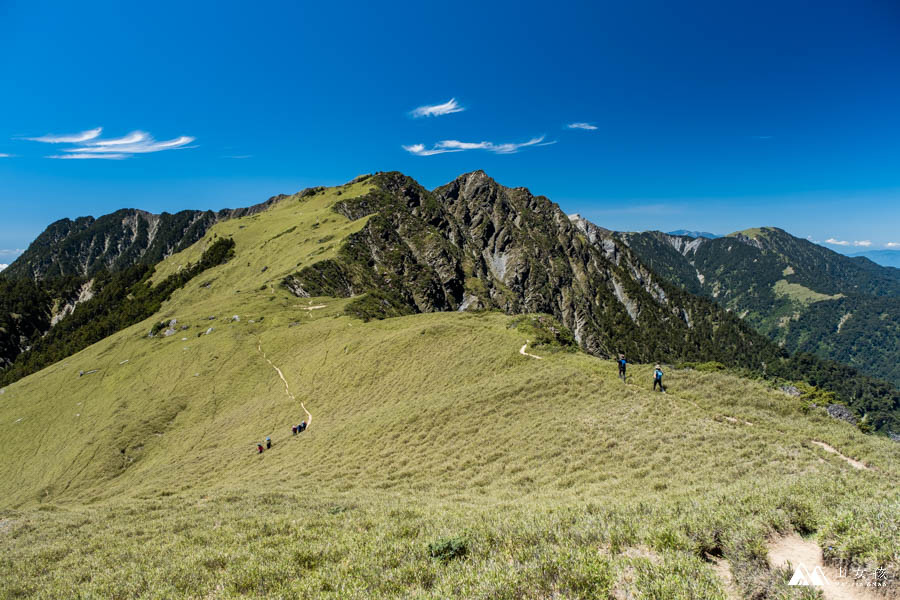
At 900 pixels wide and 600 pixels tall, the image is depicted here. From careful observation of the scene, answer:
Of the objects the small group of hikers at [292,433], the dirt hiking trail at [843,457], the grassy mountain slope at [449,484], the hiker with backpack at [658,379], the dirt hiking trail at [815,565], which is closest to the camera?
the dirt hiking trail at [815,565]

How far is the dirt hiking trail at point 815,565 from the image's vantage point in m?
6.16

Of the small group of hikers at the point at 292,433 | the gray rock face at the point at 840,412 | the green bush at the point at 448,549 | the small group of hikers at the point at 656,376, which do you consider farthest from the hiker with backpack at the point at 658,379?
the small group of hikers at the point at 292,433

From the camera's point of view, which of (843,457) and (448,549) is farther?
(843,457)

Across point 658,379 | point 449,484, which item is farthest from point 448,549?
point 658,379

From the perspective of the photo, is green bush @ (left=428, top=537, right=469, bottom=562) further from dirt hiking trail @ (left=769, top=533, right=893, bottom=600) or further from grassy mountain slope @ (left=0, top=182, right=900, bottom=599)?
dirt hiking trail @ (left=769, top=533, right=893, bottom=600)

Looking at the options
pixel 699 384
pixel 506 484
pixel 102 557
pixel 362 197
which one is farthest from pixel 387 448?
pixel 362 197

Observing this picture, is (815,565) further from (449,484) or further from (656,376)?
(656,376)

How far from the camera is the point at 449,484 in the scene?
1895cm

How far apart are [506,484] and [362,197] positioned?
165 m

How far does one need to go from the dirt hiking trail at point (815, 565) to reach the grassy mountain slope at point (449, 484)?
0.99 ft

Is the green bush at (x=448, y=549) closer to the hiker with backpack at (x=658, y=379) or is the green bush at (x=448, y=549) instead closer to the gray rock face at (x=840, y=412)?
the hiker with backpack at (x=658, y=379)

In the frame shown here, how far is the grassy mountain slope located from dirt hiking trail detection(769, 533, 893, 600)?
0.30 meters

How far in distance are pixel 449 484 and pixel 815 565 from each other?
570 inches

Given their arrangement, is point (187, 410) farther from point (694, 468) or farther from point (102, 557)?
point (694, 468)
